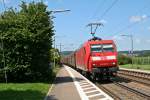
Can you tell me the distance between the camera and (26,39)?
3253 cm

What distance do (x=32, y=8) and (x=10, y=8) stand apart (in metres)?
1.97

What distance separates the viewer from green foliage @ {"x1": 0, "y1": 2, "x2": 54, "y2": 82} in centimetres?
3247

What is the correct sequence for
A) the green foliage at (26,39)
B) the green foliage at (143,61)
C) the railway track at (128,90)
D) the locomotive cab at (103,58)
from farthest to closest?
the green foliage at (143,61) → the locomotive cab at (103,58) → the green foliage at (26,39) → the railway track at (128,90)

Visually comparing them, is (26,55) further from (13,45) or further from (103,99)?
(103,99)

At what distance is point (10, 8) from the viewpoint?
35125 mm

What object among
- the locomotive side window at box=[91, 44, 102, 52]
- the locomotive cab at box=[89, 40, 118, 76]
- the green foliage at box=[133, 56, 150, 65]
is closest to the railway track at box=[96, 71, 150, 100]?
the locomotive cab at box=[89, 40, 118, 76]

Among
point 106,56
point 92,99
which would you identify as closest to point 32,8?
point 106,56

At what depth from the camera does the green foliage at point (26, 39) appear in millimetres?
32469

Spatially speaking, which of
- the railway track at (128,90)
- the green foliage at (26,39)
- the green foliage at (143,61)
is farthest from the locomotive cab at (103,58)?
the green foliage at (143,61)

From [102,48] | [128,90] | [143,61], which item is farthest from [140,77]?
[143,61]

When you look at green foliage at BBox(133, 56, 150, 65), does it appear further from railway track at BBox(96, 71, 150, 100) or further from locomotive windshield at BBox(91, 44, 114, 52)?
locomotive windshield at BBox(91, 44, 114, 52)

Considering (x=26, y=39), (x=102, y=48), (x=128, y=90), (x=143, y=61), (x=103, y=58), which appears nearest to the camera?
(x=128, y=90)

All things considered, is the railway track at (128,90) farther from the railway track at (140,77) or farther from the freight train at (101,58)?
the freight train at (101,58)

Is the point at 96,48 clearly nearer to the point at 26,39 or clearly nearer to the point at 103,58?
the point at 103,58
